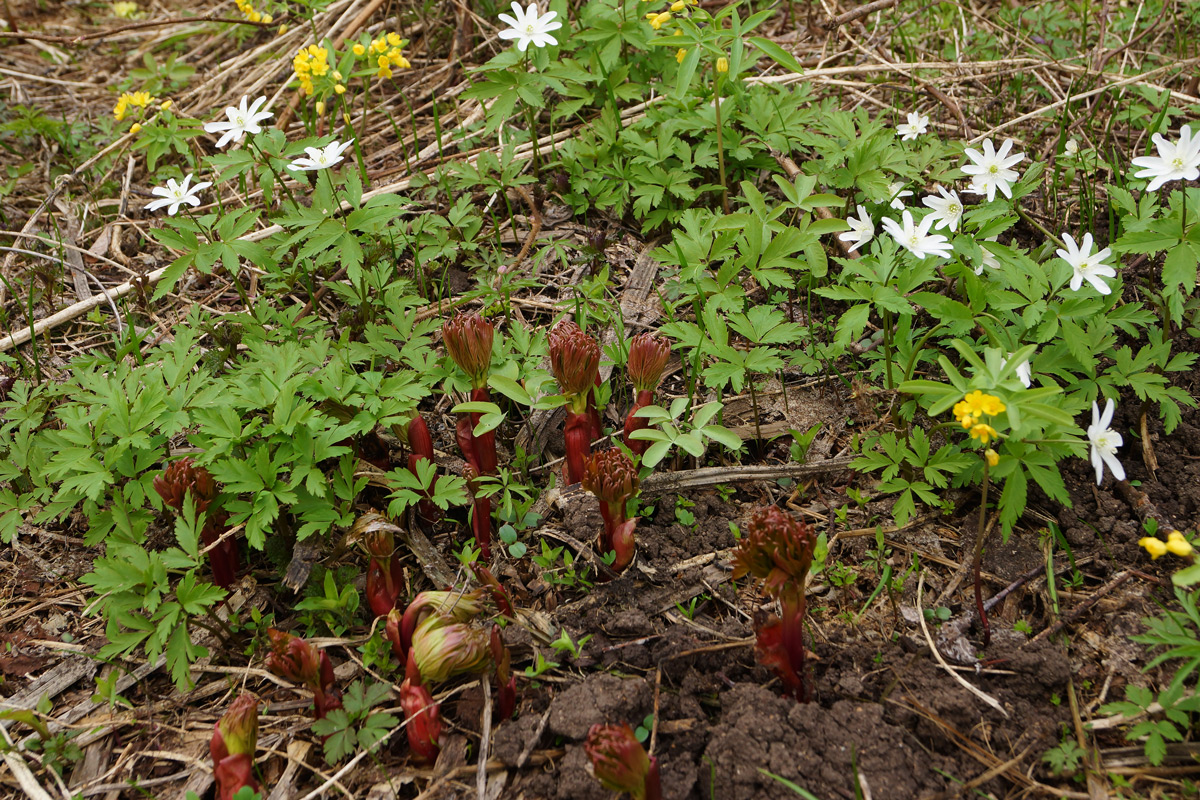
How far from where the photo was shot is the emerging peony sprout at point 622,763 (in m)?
1.73

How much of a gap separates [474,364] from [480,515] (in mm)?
486

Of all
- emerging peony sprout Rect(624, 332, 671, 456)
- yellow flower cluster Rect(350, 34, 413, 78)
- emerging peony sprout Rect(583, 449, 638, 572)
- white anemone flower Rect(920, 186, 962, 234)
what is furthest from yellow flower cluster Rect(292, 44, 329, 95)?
white anemone flower Rect(920, 186, 962, 234)

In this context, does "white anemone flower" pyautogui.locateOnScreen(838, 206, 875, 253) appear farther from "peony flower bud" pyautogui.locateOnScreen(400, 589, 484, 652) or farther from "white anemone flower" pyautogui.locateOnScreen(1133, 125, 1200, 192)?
"peony flower bud" pyautogui.locateOnScreen(400, 589, 484, 652)

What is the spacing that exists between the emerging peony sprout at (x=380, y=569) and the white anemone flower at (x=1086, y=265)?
86.4 inches

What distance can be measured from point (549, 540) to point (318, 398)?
2.76 ft

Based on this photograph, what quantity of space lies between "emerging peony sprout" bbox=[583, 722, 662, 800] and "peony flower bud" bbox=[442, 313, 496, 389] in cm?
126

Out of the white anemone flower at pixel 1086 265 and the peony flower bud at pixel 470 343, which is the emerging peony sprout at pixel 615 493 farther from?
the white anemone flower at pixel 1086 265

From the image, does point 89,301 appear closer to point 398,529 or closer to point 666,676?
point 398,529

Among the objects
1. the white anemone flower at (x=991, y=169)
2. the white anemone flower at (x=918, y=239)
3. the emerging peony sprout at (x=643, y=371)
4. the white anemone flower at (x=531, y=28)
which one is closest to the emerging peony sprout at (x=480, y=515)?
the emerging peony sprout at (x=643, y=371)

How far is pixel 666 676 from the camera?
2148 millimetres

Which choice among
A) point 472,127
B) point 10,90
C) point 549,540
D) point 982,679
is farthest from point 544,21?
point 10,90

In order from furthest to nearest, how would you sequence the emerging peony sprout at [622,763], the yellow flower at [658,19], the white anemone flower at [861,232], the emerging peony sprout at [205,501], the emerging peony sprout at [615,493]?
the yellow flower at [658,19] < the white anemone flower at [861,232] < the emerging peony sprout at [205,501] < the emerging peony sprout at [615,493] < the emerging peony sprout at [622,763]

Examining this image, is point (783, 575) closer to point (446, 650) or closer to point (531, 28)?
point (446, 650)

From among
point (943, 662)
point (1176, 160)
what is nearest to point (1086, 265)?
point (1176, 160)
